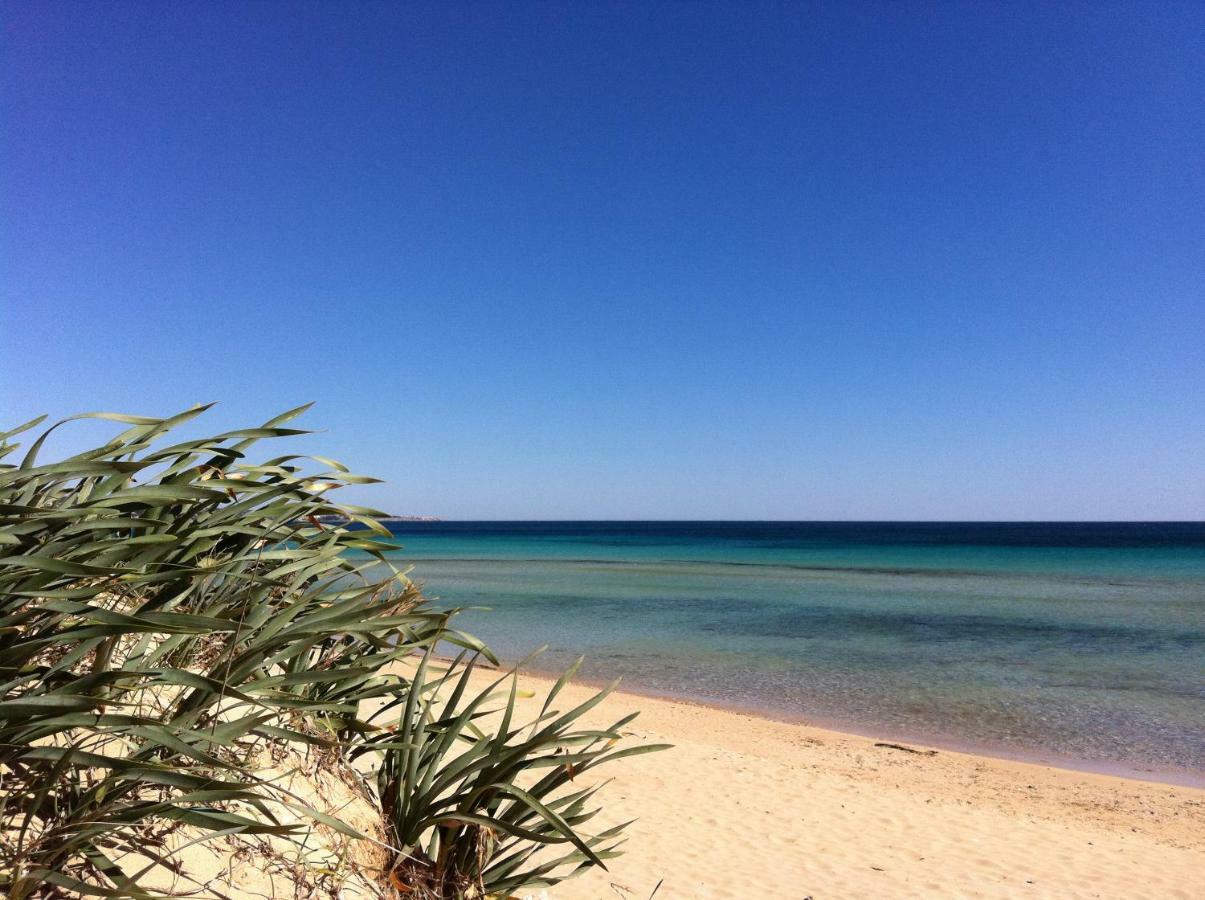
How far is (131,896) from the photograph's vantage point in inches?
56.5

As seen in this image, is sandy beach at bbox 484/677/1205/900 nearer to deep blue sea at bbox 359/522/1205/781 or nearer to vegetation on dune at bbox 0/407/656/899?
deep blue sea at bbox 359/522/1205/781

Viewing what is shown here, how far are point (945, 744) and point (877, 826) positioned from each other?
182 inches

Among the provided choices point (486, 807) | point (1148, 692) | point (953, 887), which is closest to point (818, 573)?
point (1148, 692)

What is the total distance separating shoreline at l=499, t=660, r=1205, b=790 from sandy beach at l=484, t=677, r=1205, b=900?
329 mm

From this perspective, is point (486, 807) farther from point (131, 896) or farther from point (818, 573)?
point (818, 573)

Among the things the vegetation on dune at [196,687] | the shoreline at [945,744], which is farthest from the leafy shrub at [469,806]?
the shoreline at [945,744]

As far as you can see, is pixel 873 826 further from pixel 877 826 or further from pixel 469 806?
pixel 469 806

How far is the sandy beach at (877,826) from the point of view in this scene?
5.38 m

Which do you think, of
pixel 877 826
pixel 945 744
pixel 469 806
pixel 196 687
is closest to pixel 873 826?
pixel 877 826

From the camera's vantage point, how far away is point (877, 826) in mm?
6785

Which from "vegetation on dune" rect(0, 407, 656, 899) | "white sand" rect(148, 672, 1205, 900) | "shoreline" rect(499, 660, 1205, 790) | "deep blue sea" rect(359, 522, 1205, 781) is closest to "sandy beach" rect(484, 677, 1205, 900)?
"white sand" rect(148, 672, 1205, 900)

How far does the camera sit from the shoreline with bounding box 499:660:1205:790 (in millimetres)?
9461

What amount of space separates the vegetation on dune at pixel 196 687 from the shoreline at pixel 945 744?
9.28 meters

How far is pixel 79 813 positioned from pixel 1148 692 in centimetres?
1660
